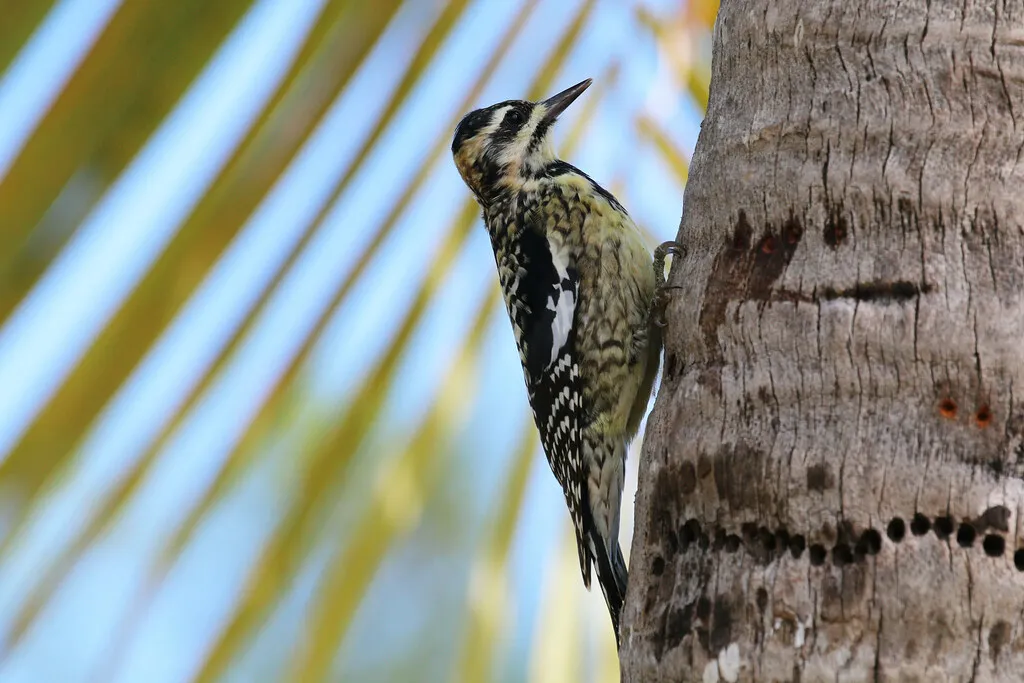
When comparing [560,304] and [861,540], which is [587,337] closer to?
[560,304]

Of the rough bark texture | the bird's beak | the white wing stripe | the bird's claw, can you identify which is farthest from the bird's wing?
the rough bark texture

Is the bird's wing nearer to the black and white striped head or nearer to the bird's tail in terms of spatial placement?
the bird's tail

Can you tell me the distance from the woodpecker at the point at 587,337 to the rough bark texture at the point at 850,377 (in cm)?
104

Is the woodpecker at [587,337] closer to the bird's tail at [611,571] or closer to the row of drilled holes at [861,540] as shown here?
the bird's tail at [611,571]

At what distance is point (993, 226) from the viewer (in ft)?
7.76

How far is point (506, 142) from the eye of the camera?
4.43m

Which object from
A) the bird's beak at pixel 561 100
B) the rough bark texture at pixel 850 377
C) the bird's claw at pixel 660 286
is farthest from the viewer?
the bird's beak at pixel 561 100

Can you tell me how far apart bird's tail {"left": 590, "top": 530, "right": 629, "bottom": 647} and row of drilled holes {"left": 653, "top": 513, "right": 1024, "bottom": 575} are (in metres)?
1.42

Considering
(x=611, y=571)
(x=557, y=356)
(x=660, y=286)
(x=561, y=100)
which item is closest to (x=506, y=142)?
(x=561, y=100)

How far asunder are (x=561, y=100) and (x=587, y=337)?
1.12 meters

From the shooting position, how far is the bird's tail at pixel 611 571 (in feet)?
12.1

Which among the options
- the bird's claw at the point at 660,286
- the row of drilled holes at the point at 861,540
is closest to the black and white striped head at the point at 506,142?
the bird's claw at the point at 660,286

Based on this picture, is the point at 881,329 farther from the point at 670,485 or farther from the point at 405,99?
the point at 405,99

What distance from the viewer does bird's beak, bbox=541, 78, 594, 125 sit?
448 centimetres
